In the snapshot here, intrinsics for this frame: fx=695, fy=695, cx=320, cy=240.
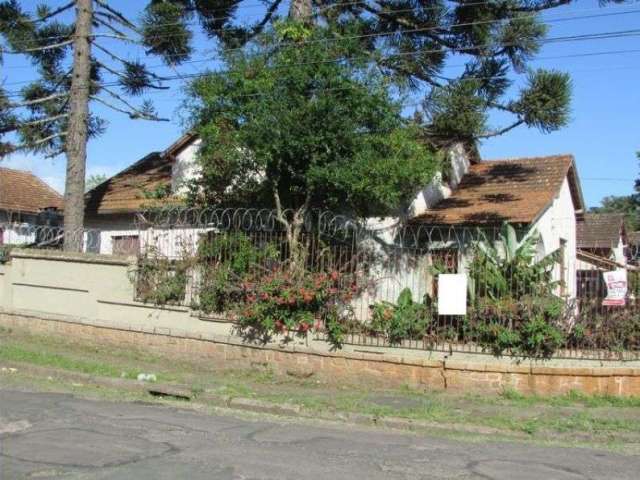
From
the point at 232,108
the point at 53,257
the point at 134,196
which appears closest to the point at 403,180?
the point at 232,108

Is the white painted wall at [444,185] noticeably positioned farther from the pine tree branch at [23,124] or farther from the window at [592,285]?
the pine tree branch at [23,124]

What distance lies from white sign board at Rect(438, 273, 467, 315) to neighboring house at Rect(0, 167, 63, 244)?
17.8 meters

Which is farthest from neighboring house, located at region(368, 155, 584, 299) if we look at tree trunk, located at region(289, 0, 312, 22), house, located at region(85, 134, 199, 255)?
house, located at region(85, 134, 199, 255)

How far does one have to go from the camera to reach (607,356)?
985cm

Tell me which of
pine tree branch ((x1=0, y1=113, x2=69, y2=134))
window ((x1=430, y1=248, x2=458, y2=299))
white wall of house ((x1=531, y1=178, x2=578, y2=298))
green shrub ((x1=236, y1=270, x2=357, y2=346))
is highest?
pine tree branch ((x1=0, y1=113, x2=69, y2=134))

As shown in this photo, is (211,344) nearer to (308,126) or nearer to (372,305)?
(372,305)

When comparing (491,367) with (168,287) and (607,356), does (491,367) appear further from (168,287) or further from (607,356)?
(168,287)

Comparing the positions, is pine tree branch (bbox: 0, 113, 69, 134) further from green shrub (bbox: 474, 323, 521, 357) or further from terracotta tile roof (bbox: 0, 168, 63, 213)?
green shrub (bbox: 474, 323, 521, 357)

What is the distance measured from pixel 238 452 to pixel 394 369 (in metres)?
4.31

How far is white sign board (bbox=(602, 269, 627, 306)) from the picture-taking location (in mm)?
10008

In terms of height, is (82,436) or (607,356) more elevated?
(607,356)

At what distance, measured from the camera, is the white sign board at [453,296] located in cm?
1024

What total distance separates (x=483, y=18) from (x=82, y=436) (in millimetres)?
11422

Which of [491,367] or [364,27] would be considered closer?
[491,367]
